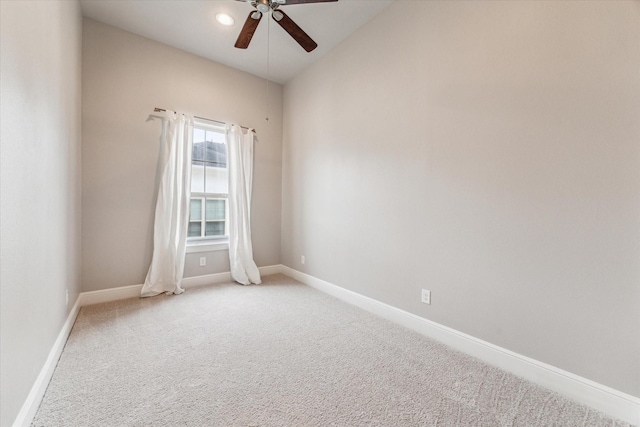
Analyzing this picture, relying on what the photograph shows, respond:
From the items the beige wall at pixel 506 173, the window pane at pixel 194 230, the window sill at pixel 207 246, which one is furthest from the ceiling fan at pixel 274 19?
the window sill at pixel 207 246

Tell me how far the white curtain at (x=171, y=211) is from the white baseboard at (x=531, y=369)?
2.38 metres

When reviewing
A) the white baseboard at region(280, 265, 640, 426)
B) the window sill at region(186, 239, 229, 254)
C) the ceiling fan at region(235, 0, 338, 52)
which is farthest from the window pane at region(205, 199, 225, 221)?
the white baseboard at region(280, 265, 640, 426)

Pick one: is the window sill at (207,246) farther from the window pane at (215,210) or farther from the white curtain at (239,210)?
the window pane at (215,210)

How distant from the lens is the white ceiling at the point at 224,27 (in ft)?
8.29

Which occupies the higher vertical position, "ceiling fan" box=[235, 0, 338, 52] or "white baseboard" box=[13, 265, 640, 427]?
"ceiling fan" box=[235, 0, 338, 52]

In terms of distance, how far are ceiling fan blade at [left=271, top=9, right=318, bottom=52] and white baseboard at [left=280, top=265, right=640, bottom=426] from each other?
101 inches

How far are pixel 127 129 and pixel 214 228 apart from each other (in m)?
1.55

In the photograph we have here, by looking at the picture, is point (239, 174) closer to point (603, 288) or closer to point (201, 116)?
point (201, 116)

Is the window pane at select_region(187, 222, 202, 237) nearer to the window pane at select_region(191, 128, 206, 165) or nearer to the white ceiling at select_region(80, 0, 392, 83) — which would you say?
the window pane at select_region(191, 128, 206, 165)

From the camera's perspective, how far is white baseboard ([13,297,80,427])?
3.90 feet

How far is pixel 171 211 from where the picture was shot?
10.1 feet

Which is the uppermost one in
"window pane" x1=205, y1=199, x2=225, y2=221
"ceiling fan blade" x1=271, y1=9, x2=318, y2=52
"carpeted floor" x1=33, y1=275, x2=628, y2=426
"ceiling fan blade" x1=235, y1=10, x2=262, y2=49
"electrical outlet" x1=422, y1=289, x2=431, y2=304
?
"ceiling fan blade" x1=235, y1=10, x2=262, y2=49

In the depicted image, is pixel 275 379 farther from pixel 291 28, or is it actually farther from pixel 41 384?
pixel 291 28

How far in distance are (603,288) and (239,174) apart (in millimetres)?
3556
